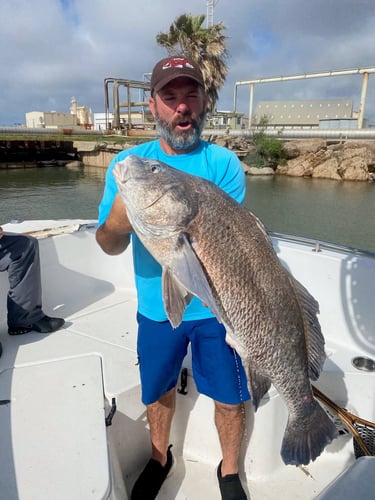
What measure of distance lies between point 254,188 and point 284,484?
26.2 m

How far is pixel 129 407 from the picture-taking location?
2391 mm

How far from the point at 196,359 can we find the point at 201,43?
2146 cm

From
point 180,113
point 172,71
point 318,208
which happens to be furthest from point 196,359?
point 318,208

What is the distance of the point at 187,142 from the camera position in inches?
80.6

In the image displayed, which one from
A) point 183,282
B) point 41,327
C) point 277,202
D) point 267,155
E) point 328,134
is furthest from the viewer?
point 328,134

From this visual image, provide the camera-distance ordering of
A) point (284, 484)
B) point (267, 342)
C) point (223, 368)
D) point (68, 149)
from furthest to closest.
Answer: point (68, 149) → point (284, 484) → point (223, 368) → point (267, 342)

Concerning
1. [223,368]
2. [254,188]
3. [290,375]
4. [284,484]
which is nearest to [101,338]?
[223,368]

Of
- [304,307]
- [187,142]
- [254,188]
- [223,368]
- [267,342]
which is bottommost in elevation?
[254,188]

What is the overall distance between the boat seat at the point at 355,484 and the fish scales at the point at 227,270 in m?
0.53

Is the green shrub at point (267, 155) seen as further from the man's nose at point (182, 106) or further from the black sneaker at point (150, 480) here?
the black sneaker at point (150, 480)

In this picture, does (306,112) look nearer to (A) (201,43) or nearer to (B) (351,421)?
(A) (201,43)

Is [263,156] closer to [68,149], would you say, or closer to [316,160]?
[316,160]

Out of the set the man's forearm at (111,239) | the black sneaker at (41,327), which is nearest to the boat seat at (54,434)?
the black sneaker at (41,327)

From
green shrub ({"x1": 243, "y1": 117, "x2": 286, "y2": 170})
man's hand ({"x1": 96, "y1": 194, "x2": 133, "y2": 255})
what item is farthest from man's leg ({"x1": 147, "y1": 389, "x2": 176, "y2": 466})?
green shrub ({"x1": 243, "y1": 117, "x2": 286, "y2": 170})
